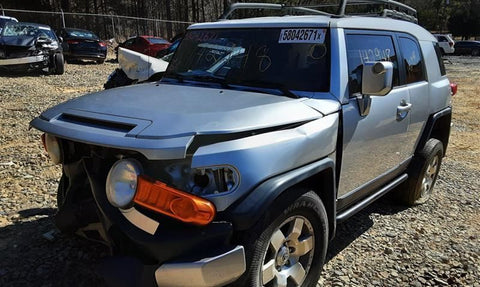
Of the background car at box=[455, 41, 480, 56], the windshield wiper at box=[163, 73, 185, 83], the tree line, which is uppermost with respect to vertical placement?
the tree line

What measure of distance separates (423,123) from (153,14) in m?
35.4

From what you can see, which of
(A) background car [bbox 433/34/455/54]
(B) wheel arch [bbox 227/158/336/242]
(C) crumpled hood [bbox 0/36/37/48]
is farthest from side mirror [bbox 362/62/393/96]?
(A) background car [bbox 433/34/455/54]

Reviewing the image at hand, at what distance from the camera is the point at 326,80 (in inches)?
121

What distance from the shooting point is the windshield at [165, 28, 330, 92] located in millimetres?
3135

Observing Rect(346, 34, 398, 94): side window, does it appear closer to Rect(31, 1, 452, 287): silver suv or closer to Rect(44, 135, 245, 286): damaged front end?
Rect(31, 1, 452, 287): silver suv

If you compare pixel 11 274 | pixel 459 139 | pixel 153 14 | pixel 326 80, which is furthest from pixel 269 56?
pixel 153 14

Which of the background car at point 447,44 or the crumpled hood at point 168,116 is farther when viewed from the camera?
the background car at point 447,44

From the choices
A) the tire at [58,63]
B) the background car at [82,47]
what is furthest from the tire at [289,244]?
the background car at [82,47]

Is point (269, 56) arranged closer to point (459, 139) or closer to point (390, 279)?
point (390, 279)

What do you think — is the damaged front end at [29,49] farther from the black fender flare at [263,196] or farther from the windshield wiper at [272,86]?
the black fender flare at [263,196]

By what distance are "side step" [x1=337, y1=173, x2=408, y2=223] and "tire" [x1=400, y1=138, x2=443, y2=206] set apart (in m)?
0.20

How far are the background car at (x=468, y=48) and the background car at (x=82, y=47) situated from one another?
3401cm

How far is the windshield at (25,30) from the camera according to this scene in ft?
45.9

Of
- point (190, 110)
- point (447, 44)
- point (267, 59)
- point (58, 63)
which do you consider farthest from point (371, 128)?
point (447, 44)
